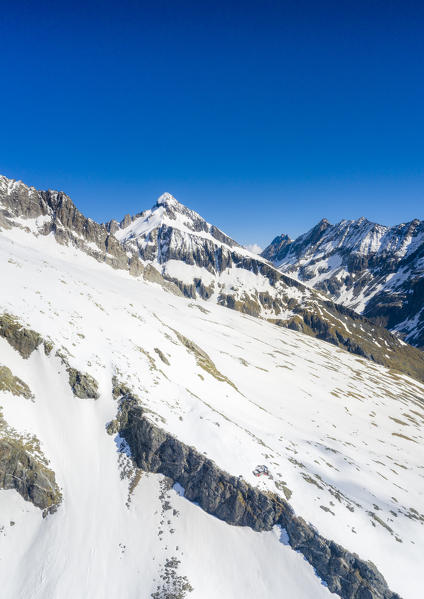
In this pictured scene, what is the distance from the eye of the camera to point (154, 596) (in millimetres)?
16078

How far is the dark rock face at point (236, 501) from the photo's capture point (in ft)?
57.1

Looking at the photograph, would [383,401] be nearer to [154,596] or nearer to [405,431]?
[405,431]

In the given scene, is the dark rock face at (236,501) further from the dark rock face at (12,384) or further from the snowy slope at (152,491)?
the dark rock face at (12,384)

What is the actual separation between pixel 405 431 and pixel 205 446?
6156cm

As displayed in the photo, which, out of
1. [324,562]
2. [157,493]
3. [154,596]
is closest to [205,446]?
[157,493]

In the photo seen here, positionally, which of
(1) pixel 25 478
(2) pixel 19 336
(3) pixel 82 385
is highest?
(2) pixel 19 336

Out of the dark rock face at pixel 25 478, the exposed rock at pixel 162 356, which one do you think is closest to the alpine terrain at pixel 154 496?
the dark rock face at pixel 25 478

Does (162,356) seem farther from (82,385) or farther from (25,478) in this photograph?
(25,478)

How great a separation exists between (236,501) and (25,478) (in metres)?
14.5

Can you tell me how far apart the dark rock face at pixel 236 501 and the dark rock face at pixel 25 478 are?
18.1 ft

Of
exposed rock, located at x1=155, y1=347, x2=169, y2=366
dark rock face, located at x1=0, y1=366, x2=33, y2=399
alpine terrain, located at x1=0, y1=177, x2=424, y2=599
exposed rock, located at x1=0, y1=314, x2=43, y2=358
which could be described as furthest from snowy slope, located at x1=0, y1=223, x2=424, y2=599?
exposed rock, located at x1=0, y1=314, x2=43, y2=358

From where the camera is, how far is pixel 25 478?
19.0 m

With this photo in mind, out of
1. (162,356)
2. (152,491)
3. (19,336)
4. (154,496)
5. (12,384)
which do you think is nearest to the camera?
(154,496)

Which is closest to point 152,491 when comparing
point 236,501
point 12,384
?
point 236,501
